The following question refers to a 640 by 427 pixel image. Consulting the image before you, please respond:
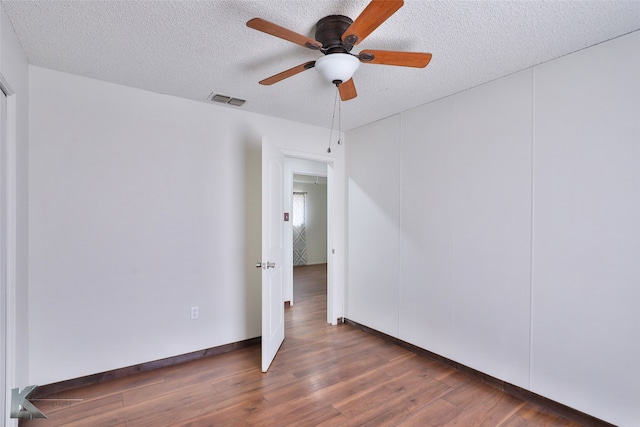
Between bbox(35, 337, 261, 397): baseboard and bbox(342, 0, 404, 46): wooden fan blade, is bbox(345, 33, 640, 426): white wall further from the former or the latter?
bbox(35, 337, 261, 397): baseboard

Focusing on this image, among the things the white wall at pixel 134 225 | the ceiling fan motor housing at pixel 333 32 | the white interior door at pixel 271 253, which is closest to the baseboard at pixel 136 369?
the white wall at pixel 134 225

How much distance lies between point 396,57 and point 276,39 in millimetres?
756

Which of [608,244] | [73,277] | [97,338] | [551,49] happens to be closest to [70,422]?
[97,338]

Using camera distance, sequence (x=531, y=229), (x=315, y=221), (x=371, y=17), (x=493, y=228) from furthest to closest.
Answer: (x=315, y=221) → (x=493, y=228) → (x=531, y=229) → (x=371, y=17)

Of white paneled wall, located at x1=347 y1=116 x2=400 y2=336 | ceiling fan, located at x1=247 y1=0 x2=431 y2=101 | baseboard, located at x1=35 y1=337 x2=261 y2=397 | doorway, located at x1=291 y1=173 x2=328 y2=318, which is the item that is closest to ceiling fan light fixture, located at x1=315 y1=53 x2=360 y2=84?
ceiling fan, located at x1=247 y1=0 x2=431 y2=101

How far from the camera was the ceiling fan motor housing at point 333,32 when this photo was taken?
5.54 ft

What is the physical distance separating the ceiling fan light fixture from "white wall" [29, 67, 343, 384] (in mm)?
1652

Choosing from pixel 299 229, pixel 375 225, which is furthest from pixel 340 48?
pixel 299 229

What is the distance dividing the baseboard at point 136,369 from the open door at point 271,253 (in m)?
0.47

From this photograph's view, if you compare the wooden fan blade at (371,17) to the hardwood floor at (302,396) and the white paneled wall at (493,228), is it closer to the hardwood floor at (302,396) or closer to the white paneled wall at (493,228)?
the white paneled wall at (493,228)

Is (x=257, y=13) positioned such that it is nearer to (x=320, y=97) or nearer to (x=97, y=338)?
(x=320, y=97)

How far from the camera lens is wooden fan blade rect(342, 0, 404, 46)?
1.29 meters

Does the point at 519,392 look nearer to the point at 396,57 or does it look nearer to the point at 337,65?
the point at 396,57

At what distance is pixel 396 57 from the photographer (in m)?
1.73
